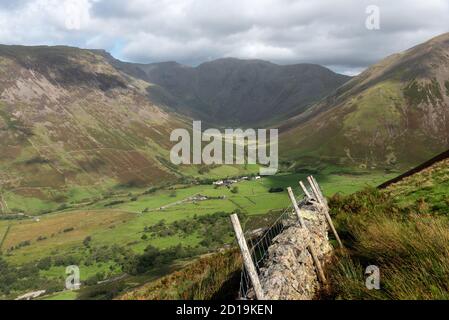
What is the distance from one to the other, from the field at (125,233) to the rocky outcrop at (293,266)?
83391 mm

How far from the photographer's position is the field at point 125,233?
400ft

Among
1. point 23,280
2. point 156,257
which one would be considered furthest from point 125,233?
point 156,257

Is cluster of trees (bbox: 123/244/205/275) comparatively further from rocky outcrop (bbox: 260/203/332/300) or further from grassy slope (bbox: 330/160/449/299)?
rocky outcrop (bbox: 260/203/332/300)

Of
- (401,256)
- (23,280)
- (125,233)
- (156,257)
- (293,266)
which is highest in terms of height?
(401,256)

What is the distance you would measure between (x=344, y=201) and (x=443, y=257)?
16279 millimetres

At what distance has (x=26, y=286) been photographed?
11706 centimetres

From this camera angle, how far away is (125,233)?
150 metres

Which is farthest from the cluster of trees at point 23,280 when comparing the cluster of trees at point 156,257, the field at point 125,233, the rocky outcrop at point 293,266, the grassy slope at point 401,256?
the grassy slope at point 401,256

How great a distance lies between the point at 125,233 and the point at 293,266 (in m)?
145

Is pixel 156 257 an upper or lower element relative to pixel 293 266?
lower

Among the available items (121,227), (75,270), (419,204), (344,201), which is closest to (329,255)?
(419,204)

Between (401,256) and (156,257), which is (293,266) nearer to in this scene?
(401,256)

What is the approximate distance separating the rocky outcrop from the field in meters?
83.4
